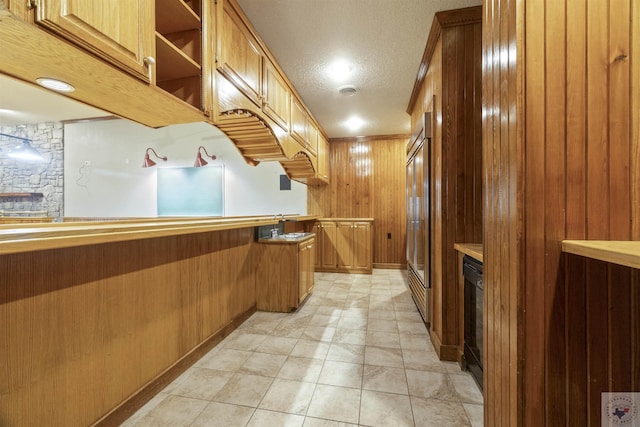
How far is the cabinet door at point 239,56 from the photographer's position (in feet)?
5.80

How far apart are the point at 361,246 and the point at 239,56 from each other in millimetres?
3528

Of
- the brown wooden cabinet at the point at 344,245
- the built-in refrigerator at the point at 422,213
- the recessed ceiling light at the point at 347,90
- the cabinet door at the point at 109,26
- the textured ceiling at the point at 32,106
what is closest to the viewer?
the cabinet door at the point at 109,26

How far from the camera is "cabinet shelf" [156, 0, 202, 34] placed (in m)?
1.46

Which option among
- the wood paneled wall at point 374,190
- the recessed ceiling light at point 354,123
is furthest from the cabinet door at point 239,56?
the wood paneled wall at point 374,190

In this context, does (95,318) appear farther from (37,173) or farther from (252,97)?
(37,173)

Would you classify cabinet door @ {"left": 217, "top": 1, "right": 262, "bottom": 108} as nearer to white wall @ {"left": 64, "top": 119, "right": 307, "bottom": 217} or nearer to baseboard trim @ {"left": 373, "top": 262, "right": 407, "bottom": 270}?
white wall @ {"left": 64, "top": 119, "right": 307, "bottom": 217}

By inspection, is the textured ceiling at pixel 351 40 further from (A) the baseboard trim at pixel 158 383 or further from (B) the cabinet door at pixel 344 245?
(A) the baseboard trim at pixel 158 383

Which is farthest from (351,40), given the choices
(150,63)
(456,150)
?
(150,63)

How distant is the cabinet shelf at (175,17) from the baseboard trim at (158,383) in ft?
7.17

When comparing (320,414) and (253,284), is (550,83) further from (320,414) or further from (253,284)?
(253,284)

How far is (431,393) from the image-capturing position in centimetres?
161

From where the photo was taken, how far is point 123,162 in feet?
18.7

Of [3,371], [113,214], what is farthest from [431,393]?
[113,214]

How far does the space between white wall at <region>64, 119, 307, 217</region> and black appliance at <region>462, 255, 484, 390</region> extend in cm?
446
